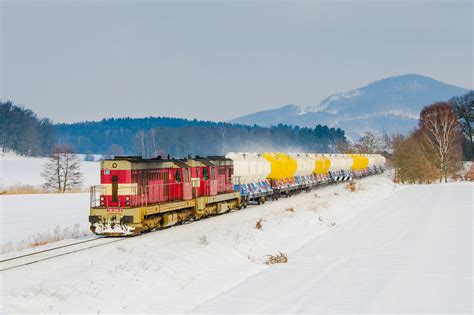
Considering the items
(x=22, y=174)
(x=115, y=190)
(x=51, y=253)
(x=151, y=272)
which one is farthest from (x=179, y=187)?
(x=22, y=174)

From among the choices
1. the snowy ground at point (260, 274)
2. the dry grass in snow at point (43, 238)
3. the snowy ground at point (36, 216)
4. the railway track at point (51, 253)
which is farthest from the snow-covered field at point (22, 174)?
the snowy ground at point (260, 274)

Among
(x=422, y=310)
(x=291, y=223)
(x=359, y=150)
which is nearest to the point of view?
(x=422, y=310)

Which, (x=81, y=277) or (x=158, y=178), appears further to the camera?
(x=158, y=178)

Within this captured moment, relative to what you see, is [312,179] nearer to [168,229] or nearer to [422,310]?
[168,229]

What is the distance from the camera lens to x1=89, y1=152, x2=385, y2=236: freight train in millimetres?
23578

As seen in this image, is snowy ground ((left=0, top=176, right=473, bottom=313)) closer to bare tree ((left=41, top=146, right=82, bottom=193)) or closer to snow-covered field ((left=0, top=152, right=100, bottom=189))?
bare tree ((left=41, top=146, right=82, bottom=193))

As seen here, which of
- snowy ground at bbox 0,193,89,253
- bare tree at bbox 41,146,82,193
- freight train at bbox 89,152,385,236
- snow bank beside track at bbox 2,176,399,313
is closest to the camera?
snow bank beside track at bbox 2,176,399,313

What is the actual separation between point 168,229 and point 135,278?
492 inches

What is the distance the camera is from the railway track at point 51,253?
1742 centimetres

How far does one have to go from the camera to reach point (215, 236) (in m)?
21.3

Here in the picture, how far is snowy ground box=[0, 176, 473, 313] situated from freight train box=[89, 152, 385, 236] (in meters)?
1.40

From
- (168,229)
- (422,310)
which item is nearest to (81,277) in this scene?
(422,310)

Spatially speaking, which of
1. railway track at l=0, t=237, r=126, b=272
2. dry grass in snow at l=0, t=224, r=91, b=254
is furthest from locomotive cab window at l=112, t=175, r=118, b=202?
dry grass in snow at l=0, t=224, r=91, b=254

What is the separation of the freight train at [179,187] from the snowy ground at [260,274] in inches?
55.2
